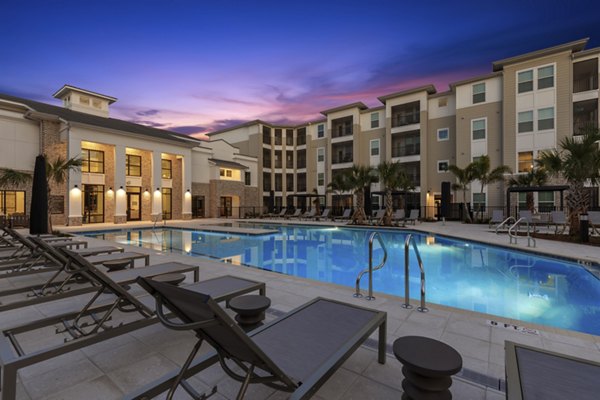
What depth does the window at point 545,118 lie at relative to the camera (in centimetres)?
2067

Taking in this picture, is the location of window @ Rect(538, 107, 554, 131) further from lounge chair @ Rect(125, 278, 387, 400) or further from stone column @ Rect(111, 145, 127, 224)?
stone column @ Rect(111, 145, 127, 224)

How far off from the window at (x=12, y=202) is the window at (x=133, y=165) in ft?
20.7

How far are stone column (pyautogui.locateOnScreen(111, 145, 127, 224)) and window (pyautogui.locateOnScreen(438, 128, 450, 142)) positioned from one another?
88.1ft

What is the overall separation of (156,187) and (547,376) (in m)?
25.1

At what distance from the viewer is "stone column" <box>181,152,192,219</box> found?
81.9 ft

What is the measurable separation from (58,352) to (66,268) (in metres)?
1.57

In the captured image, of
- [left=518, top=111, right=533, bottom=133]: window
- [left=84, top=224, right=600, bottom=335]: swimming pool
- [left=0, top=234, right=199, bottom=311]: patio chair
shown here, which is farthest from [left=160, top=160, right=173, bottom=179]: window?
[left=518, top=111, right=533, bottom=133]: window

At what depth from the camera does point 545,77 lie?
20.8 m

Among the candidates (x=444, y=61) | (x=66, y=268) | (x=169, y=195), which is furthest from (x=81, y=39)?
(x=444, y=61)

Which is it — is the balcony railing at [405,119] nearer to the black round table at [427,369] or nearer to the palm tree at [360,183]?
the palm tree at [360,183]

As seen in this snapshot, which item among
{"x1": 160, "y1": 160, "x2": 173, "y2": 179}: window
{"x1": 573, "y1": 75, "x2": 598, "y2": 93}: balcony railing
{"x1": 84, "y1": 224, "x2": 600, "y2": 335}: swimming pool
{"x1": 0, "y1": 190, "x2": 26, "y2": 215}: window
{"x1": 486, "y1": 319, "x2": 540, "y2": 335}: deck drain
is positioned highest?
{"x1": 573, "y1": 75, "x2": 598, "y2": 93}: balcony railing

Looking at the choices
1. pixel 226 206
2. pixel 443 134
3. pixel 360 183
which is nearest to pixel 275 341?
pixel 360 183

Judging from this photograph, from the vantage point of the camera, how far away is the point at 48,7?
1404 cm

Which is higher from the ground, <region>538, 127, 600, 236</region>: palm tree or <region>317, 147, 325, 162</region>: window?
<region>317, 147, 325, 162</region>: window
